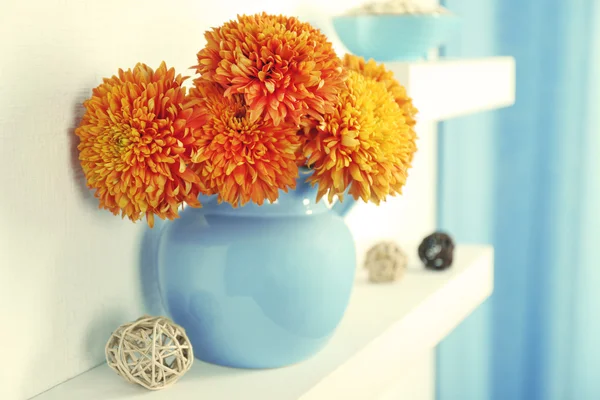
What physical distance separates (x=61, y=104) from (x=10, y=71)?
0.20 ft

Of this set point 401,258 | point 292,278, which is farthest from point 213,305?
point 401,258

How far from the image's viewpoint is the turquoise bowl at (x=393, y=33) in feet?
3.09

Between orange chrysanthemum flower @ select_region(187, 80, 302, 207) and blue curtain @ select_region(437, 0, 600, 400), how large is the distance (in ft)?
3.07

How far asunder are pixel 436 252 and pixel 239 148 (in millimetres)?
535

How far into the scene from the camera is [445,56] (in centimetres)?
147

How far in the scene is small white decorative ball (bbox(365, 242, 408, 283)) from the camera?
38.5 inches

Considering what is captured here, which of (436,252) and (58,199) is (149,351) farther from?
(436,252)

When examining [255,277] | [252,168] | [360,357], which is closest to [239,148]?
[252,168]

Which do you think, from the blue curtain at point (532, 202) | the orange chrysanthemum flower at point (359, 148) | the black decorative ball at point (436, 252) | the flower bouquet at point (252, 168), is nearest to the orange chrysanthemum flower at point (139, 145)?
the flower bouquet at point (252, 168)

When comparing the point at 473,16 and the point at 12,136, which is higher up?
the point at 473,16

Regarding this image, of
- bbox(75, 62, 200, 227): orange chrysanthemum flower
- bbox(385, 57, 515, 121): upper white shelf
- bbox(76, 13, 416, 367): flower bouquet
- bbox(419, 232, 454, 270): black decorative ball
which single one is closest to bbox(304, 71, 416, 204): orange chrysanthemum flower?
bbox(76, 13, 416, 367): flower bouquet

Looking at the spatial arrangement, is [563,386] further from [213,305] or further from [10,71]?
[10,71]

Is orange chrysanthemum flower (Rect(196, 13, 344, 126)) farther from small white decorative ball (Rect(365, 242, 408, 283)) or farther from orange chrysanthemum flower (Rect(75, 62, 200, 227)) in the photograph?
small white decorative ball (Rect(365, 242, 408, 283))

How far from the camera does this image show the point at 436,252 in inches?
41.2
